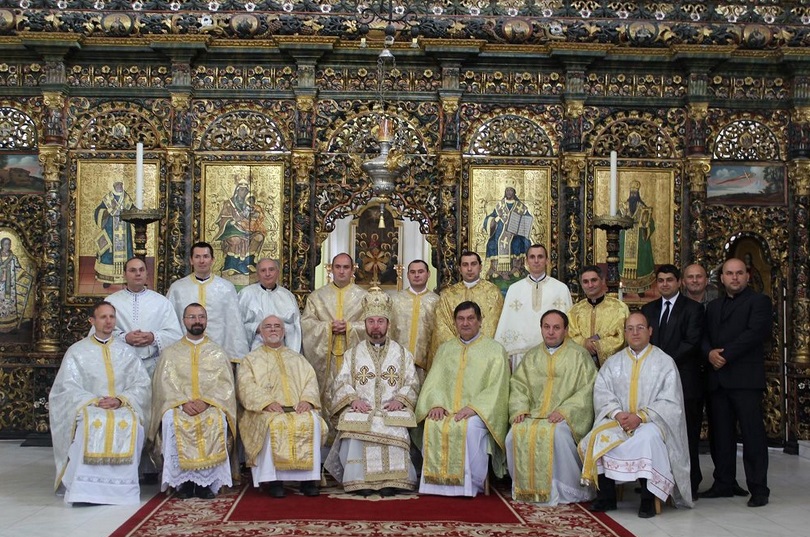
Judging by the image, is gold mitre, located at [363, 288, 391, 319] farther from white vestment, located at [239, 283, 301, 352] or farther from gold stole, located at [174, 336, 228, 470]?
gold stole, located at [174, 336, 228, 470]

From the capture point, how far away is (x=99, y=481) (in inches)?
331

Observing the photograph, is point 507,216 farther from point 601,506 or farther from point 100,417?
point 100,417

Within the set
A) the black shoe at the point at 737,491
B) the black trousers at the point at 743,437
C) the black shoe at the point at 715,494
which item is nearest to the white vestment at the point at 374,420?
the black shoe at the point at 715,494

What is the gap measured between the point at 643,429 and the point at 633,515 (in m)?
0.66

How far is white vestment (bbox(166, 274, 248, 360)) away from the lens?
10.1 meters

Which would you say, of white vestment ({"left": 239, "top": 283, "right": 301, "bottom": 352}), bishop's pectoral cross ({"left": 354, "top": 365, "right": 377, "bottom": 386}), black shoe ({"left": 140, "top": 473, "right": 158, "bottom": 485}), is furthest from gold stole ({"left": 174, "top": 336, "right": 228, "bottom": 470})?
white vestment ({"left": 239, "top": 283, "right": 301, "bottom": 352})

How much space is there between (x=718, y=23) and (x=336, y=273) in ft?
17.4

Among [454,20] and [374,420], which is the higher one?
[454,20]

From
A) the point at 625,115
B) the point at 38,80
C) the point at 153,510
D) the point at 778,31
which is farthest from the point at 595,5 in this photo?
the point at 153,510

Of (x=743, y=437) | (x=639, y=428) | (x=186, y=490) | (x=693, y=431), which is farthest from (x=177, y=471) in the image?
(x=743, y=437)

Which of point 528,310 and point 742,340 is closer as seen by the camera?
point 742,340

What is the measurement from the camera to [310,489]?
8766mm

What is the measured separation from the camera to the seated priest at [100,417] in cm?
841

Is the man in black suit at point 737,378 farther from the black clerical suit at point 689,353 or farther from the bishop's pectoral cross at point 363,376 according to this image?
the bishop's pectoral cross at point 363,376
